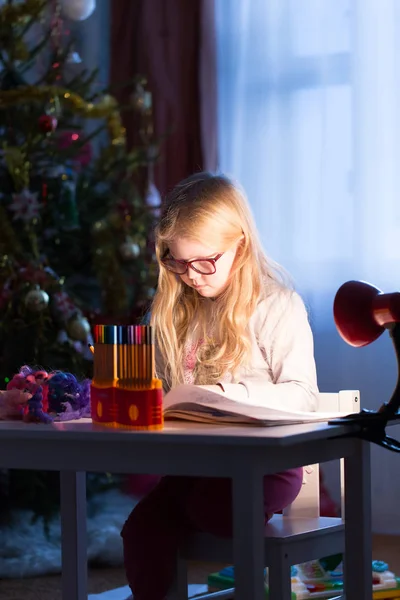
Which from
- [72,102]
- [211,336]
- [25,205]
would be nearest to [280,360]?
[211,336]

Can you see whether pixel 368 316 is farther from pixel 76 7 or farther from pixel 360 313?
pixel 76 7

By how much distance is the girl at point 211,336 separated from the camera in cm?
171

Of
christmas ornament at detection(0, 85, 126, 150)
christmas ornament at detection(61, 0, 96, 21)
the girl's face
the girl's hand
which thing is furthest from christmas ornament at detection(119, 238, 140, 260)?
the girl's hand

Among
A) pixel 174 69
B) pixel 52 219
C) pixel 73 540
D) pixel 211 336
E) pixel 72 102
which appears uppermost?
pixel 174 69

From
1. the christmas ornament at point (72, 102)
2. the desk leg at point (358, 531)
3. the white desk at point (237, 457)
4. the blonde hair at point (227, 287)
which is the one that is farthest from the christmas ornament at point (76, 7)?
the desk leg at point (358, 531)

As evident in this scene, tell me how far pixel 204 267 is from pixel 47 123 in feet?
3.99

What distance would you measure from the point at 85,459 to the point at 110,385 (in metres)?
0.12

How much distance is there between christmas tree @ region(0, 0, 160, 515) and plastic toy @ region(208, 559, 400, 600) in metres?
0.74

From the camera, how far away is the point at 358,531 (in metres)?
1.47

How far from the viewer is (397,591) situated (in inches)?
94.8

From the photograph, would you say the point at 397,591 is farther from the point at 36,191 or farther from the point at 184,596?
the point at 36,191

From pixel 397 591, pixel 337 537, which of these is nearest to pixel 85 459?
pixel 337 537

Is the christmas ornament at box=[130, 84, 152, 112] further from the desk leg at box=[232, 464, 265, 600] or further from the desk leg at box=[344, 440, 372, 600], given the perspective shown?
the desk leg at box=[232, 464, 265, 600]

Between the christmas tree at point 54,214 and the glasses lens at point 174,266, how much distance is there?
3.48 feet
